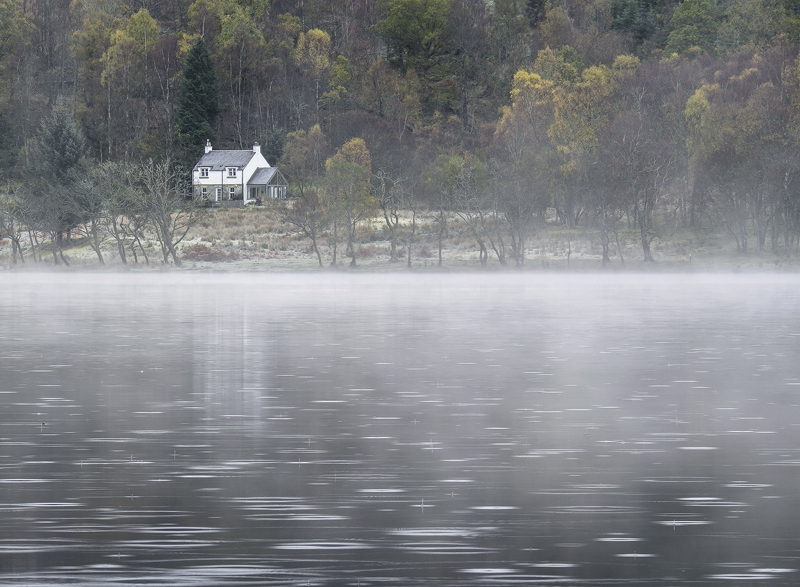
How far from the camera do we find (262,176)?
446 feet

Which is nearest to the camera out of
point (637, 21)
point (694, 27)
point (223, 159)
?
point (694, 27)

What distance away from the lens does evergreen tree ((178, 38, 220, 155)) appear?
134 metres

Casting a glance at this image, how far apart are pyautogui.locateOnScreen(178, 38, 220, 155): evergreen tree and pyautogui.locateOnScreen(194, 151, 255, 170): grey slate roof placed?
1551 millimetres

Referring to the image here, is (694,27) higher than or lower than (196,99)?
higher

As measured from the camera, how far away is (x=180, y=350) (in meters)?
31.8

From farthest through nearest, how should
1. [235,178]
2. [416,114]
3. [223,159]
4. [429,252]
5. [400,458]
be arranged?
[416,114], [235,178], [223,159], [429,252], [400,458]

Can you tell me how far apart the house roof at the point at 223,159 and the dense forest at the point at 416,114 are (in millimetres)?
1375

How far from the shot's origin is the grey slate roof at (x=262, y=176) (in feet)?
443

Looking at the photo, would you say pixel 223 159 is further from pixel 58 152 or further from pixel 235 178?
pixel 58 152

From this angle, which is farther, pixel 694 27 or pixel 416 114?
pixel 416 114

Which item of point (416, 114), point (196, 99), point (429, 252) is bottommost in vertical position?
point (429, 252)

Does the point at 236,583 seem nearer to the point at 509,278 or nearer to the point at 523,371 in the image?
the point at 523,371

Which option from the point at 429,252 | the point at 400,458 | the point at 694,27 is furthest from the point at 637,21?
the point at 400,458

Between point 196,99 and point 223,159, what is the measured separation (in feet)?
22.3
